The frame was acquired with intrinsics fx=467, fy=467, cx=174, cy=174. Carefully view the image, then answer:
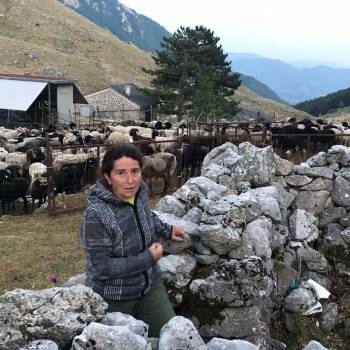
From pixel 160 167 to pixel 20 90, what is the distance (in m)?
26.3

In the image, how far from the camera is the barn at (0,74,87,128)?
3519 cm

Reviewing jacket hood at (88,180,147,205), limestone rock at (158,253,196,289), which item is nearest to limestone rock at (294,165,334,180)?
limestone rock at (158,253,196,289)

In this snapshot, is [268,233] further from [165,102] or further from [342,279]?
[165,102]

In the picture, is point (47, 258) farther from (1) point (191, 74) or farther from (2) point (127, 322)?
(1) point (191, 74)

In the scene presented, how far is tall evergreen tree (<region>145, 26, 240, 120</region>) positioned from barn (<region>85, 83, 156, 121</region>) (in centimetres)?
617

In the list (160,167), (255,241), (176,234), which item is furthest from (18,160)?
(176,234)

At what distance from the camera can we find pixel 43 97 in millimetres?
38344

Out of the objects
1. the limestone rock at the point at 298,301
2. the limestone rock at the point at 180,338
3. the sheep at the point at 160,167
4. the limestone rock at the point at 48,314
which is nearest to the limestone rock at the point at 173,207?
the limestone rock at the point at 298,301

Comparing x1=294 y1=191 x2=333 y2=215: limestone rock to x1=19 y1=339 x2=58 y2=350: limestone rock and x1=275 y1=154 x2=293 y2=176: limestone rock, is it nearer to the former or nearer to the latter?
x1=275 y1=154 x2=293 y2=176: limestone rock

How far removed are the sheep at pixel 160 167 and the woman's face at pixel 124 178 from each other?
9965 millimetres

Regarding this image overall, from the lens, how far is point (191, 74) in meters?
44.9

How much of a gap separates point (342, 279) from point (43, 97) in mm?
34686

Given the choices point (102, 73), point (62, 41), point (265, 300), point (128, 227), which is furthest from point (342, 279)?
point (62, 41)

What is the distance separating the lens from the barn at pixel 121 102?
5106cm
